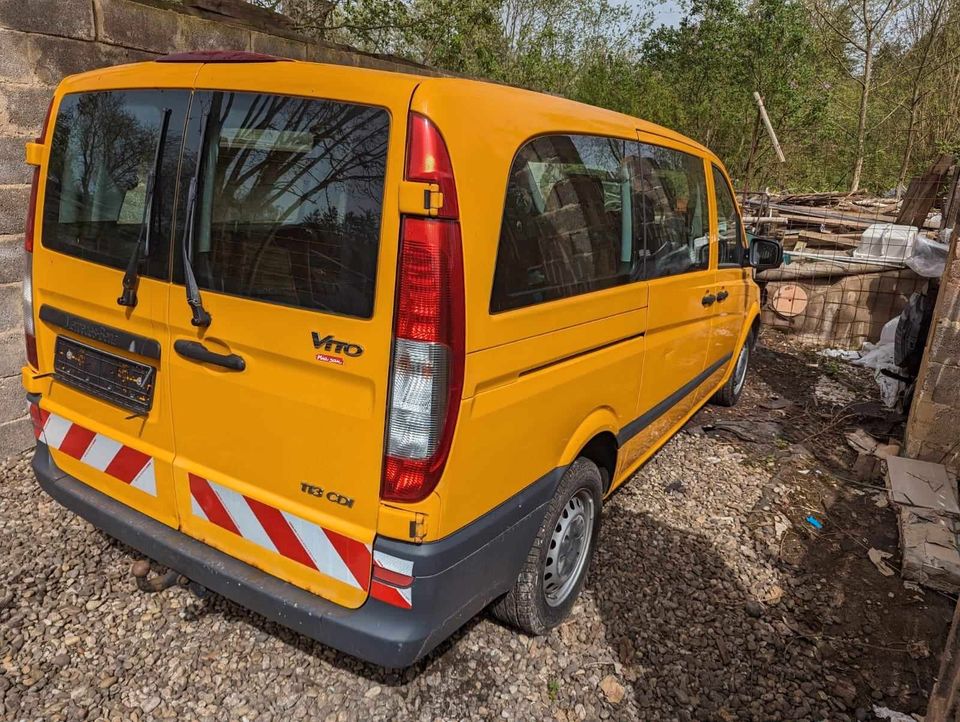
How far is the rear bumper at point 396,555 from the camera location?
1.90m

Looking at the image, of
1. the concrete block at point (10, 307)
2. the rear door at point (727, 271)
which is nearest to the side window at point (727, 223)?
the rear door at point (727, 271)

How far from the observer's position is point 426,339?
173cm

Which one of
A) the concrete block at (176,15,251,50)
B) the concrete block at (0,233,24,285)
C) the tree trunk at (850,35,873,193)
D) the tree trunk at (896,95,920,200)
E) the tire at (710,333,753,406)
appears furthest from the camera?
the tree trunk at (850,35,873,193)

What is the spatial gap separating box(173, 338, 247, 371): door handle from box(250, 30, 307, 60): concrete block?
2.96 metres

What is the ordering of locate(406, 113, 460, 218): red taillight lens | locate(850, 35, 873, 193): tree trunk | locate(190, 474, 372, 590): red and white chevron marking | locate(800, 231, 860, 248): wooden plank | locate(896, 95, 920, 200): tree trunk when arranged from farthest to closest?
locate(850, 35, 873, 193): tree trunk < locate(896, 95, 920, 200): tree trunk < locate(800, 231, 860, 248): wooden plank < locate(190, 474, 372, 590): red and white chevron marking < locate(406, 113, 460, 218): red taillight lens

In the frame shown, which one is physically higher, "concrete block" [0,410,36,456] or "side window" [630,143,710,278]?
"side window" [630,143,710,278]

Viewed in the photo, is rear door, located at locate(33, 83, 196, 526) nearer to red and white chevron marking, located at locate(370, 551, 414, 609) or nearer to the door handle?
the door handle

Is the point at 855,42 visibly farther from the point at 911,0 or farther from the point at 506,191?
the point at 506,191

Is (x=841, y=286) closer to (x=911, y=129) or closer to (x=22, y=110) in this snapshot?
(x=22, y=110)

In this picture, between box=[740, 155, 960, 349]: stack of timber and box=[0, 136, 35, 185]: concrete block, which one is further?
box=[740, 155, 960, 349]: stack of timber

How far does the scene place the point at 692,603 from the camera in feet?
9.91

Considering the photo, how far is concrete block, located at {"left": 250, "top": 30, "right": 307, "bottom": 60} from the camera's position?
423 cm

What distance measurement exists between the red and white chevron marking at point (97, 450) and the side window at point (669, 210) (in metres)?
2.15

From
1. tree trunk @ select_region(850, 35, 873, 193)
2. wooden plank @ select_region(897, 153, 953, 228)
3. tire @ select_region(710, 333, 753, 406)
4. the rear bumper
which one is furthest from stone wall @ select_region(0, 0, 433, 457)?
tree trunk @ select_region(850, 35, 873, 193)
